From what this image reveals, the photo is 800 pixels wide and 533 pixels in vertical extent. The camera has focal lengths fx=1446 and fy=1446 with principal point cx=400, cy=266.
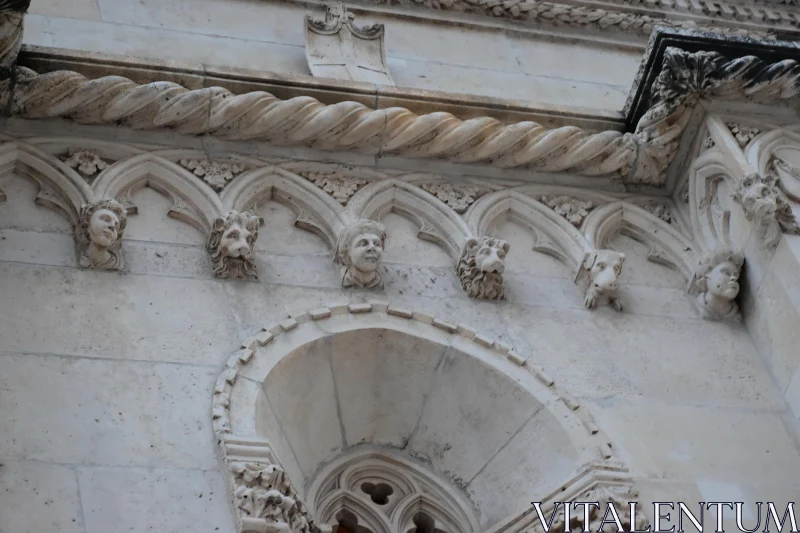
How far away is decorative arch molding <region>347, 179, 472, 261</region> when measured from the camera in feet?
26.3

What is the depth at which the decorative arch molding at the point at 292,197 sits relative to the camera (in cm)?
786

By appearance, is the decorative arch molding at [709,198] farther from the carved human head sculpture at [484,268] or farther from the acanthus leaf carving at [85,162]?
the acanthus leaf carving at [85,162]

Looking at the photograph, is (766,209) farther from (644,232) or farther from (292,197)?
(292,197)

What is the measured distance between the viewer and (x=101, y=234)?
720 cm

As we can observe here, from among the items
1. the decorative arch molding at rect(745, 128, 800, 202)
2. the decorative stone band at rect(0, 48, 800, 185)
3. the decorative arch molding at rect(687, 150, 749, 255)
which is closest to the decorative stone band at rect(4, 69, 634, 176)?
the decorative stone band at rect(0, 48, 800, 185)

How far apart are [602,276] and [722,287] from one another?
0.68 m

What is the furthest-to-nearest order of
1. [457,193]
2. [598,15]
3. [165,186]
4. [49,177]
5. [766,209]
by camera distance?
[598,15]
[457,193]
[165,186]
[766,209]
[49,177]

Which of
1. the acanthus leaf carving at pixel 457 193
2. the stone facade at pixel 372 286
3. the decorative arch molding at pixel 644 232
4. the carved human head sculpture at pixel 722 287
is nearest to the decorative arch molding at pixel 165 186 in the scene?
the stone facade at pixel 372 286

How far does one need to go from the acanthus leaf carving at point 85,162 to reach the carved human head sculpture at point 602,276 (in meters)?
2.70

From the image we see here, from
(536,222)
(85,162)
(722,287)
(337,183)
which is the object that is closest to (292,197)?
(337,183)

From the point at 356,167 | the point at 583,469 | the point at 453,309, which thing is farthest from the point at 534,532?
the point at 356,167

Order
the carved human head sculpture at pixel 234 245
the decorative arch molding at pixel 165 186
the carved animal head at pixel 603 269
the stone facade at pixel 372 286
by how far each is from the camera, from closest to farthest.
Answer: the stone facade at pixel 372 286
the carved human head sculpture at pixel 234 245
the decorative arch molding at pixel 165 186
the carved animal head at pixel 603 269

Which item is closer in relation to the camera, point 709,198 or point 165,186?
point 165,186

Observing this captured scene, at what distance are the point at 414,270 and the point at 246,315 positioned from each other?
3.53 ft
